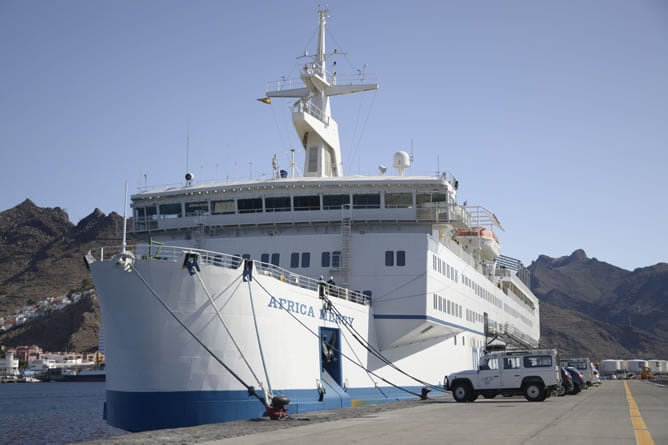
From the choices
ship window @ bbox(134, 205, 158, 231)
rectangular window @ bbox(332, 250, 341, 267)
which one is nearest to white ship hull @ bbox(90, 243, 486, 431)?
rectangular window @ bbox(332, 250, 341, 267)

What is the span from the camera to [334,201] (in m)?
31.6

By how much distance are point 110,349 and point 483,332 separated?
27735 millimetres

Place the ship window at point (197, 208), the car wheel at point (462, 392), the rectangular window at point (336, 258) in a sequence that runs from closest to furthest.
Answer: the car wheel at point (462, 392), the rectangular window at point (336, 258), the ship window at point (197, 208)

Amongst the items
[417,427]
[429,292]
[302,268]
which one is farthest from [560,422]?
[302,268]

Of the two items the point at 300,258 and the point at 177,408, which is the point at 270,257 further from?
the point at 177,408

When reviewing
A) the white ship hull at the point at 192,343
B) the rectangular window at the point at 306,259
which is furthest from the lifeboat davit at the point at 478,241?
the white ship hull at the point at 192,343

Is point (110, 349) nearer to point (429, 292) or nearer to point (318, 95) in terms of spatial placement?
point (429, 292)

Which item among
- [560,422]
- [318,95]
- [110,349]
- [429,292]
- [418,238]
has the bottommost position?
[560,422]

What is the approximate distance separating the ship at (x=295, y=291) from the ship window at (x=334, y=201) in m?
0.04

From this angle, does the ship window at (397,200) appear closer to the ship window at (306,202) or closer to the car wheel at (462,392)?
the ship window at (306,202)

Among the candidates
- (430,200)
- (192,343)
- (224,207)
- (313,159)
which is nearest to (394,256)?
(430,200)

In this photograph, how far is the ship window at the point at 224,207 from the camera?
106 ft

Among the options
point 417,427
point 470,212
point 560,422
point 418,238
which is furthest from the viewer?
point 470,212

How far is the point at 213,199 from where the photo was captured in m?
32.5
